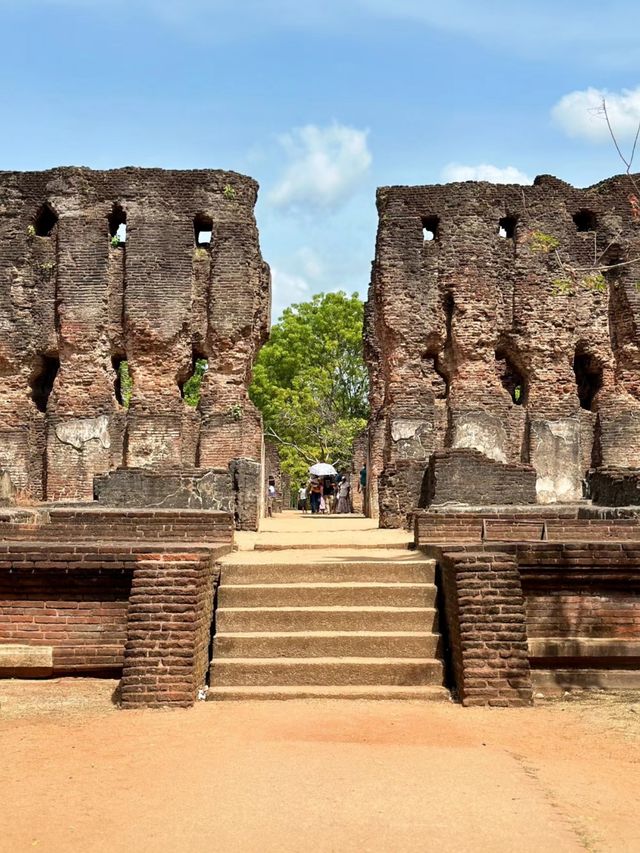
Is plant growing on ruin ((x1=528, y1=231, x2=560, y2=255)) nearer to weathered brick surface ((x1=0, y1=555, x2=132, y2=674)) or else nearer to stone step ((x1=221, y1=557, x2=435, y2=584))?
stone step ((x1=221, y1=557, x2=435, y2=584))

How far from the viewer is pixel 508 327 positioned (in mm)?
21547

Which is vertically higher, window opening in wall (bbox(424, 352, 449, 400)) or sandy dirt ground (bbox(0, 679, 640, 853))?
window opening in wall (bbox(424, 352, 449, 400))

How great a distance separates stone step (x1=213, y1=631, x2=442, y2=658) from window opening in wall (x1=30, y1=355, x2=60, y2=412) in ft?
52.2

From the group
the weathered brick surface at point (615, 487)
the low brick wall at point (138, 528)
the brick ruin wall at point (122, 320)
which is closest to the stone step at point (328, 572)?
the low brick wall at point (138, 528)

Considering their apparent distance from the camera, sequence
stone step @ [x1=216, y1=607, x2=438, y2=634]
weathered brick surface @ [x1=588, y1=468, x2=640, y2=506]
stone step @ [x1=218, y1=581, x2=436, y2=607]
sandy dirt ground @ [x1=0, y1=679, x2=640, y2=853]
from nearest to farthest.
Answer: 1. sandy dirt ground @ [x1=0, y1=679, x2=640, y2=853]
2. stone step @ [x1=216, y1=607, x2=438, y2=634]
3. stone step @ [x1=218, y1=581, x2=436, y2=607]
4. weathered brick surface @ [x1=588, y1=468, x2=640, y2=506]

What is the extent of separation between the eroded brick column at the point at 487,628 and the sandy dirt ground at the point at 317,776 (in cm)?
19

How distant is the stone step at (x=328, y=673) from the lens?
6293 mm

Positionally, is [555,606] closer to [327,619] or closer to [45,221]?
[327,619]

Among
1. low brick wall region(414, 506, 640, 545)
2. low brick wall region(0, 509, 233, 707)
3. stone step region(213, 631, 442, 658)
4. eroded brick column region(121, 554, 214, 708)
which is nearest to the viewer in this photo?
eroded brick column region(121, 554, 214, 708)

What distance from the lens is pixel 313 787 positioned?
4.36 meters

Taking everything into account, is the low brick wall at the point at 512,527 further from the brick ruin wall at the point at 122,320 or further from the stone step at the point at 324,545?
the brick ruin wall at the point at 122,320

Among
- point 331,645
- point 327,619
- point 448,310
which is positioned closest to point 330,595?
point 327,619


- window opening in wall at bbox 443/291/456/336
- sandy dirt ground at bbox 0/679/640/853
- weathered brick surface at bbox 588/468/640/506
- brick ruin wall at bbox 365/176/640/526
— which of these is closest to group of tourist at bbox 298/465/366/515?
brick ruin wall at bbox 365/176/640/526

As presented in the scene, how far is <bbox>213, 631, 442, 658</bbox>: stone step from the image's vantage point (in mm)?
6496
